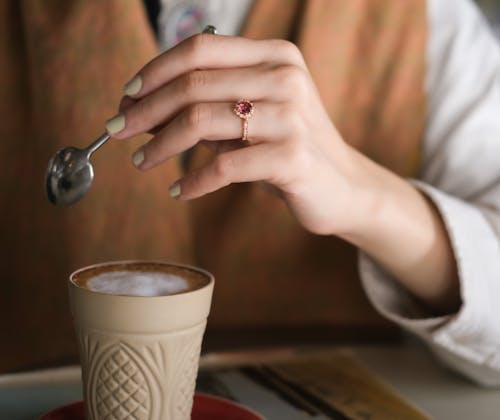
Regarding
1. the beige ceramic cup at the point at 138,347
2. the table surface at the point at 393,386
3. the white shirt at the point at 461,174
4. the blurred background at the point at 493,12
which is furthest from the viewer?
the blurred background at the point at 493,12

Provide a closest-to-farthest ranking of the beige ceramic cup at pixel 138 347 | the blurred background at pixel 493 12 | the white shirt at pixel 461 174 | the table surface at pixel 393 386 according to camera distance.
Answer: the beige ceramic cup at pixel 138 347 → the table surface at pixel 393 386 → the white shirt at pixel 461 174 → the blurred background at pixel 493 12

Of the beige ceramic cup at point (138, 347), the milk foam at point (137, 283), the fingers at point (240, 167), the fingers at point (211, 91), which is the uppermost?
the fingers at point (211, 91)

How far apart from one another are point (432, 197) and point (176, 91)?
14.5 inches

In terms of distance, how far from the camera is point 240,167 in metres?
0.63

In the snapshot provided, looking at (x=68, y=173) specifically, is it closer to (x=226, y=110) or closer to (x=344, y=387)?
(x=226, y=110)

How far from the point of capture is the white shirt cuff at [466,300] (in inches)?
32.1

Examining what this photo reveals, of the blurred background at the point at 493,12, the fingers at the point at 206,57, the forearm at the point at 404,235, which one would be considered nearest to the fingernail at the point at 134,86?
the fingers at the point at 206,57

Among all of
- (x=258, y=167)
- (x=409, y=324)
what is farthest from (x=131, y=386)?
(x=409, y=324)

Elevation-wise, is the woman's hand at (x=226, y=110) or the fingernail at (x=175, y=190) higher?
the woman's hand at (x=226, y=110)

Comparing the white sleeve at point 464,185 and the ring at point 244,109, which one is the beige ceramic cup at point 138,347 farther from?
the white sleeve at point 464,185

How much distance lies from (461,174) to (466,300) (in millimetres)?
248

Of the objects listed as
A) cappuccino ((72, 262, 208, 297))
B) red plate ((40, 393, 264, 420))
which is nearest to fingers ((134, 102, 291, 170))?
cappuccino ((72, 262, 208, 297))

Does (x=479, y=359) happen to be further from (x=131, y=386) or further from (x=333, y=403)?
(x=131, y=386)

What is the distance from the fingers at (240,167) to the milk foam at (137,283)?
0.27 feet
